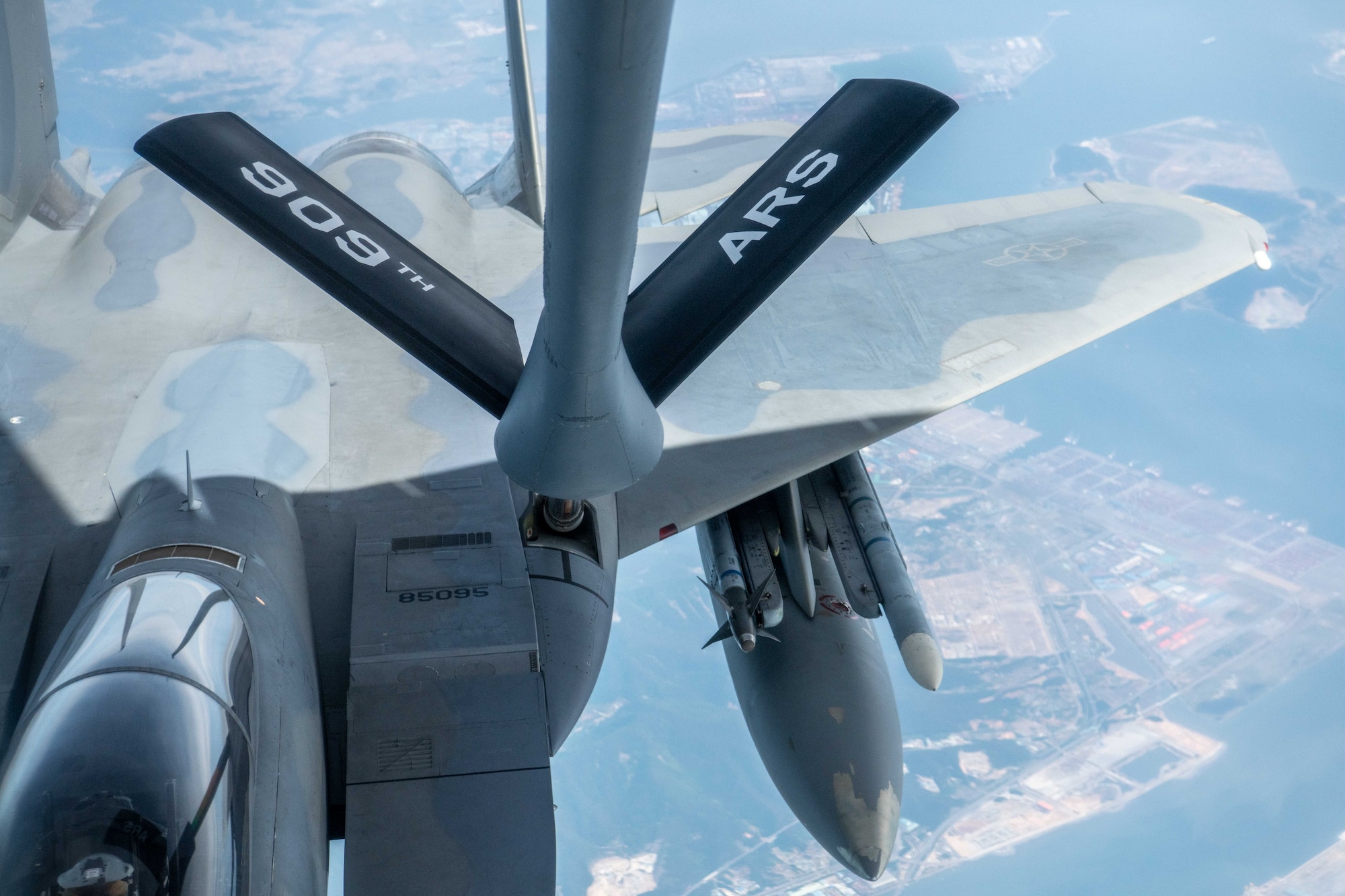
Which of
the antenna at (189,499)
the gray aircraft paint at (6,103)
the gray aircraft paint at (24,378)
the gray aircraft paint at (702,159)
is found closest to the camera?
the antenna at (189,499)

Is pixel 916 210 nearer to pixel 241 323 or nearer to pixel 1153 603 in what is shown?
pixel 241 323

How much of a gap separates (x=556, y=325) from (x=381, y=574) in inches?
103

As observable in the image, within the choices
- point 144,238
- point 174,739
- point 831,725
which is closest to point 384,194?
point 144,238

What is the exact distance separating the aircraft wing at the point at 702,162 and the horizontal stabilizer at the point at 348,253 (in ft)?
17.4

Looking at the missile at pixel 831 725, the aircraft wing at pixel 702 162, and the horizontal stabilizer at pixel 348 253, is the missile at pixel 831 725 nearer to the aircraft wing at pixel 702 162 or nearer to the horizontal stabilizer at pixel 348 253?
the horizontal stabilizer at pixel 348 253

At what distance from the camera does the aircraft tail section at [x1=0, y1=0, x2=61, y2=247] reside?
26.5 feet

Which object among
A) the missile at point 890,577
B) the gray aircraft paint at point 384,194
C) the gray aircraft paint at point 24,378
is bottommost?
the missile at point 890,577

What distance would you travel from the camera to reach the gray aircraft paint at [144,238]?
7410mm

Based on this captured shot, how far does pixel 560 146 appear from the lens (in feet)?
7.43

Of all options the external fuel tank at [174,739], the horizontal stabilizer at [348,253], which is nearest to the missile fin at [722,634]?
the external fuel tank at [174,739]

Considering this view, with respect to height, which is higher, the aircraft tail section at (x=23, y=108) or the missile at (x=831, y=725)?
the aircraft tail section at (x=23, y=108)

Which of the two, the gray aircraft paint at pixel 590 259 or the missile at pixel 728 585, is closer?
the gray aircraft paint at pixel 590 259

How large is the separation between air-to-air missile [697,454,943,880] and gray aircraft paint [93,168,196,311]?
15.5ft

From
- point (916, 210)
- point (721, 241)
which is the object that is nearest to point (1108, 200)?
point (916, 210)
